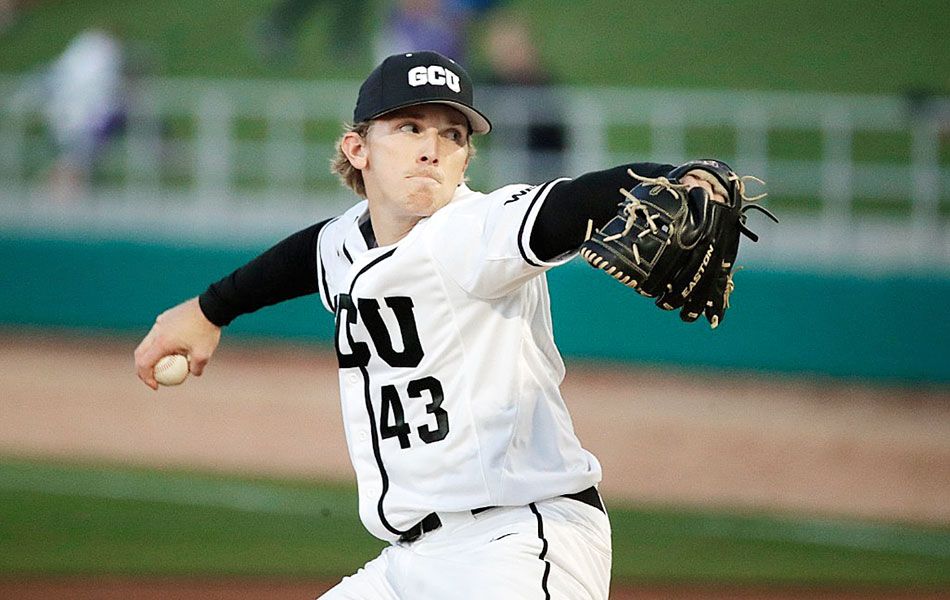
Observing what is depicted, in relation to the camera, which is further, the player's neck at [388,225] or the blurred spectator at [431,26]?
the blurred spectator at [431,26]

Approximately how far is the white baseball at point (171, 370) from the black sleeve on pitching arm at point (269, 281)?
0.52 ft

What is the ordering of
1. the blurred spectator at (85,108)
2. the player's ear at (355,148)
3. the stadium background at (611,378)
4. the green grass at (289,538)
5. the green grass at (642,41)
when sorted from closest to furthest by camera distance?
1. the player's ear at (355,148)
2. the green grass at (289,538)
3. the stadium background at (611,378)
4. the blurred spectator at (85,108)
5. the green grass at (642,41)

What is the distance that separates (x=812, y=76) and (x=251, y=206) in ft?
22.3

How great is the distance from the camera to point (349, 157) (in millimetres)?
3488

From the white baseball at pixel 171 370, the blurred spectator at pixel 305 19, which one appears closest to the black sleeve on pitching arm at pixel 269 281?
the white baseball at pixel 171 370

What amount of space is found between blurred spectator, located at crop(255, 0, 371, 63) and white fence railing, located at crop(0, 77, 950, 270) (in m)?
2.57

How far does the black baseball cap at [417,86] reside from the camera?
10.6ft

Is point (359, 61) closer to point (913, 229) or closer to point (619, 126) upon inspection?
point (619, 126)

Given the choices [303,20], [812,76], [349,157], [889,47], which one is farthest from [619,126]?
[349,157]

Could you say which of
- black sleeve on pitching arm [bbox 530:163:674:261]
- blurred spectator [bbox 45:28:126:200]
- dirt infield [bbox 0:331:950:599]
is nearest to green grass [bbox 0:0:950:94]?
blurred spectator [bbox 45:28:126:200]

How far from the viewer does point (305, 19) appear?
18.7 m

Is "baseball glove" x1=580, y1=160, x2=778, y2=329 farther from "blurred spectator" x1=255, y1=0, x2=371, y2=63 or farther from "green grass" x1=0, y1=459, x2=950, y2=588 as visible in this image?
"blurred spectator" x1=255, y1=0, x2=371, y2=63

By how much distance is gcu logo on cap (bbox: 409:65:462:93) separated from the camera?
10.7 feet

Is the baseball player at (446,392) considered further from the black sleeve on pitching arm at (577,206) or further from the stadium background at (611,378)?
the stadium background at (611,378)
